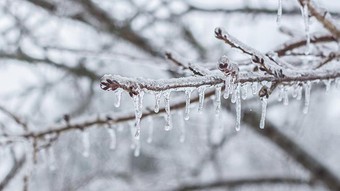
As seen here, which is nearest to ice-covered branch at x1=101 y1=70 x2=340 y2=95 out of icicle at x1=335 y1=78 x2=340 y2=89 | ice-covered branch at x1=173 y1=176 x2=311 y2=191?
icicle at x1=335 y1=78 x2=340 y2=89

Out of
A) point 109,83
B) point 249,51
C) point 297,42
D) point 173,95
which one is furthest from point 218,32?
point 173,95

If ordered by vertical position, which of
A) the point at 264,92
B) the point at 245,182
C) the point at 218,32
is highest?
the point at 218,32

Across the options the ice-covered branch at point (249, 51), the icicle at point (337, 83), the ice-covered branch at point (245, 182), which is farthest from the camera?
the ice-covered branch at point (245, 182)

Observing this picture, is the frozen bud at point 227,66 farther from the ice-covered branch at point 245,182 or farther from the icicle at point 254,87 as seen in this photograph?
the ice-covered branch at point 245,182

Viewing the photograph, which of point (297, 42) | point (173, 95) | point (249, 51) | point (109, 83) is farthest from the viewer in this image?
point (173, 95)

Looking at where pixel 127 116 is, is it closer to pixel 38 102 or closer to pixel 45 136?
pixel 45 136

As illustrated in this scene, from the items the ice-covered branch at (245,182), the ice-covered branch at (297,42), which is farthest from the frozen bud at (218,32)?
the ice-covered branch at (245,182)

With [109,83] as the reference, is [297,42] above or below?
above

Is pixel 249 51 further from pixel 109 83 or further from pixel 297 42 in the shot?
pixel 297 42

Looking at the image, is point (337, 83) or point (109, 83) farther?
point (337, 83)
